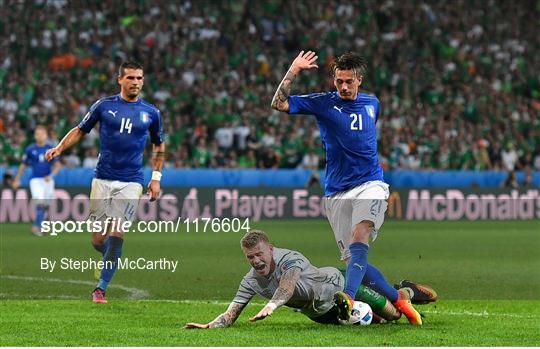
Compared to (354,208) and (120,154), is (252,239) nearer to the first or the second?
(354,208)

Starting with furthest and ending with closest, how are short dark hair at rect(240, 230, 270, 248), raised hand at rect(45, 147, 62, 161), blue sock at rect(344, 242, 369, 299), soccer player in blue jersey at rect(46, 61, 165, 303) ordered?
1. soccer player in blue jersey at rect(46, 61, 165, 303)
2. raised hand at rect(45, 147, 62, 161)
3. blue sock at rect(344, 242, 369, 299)
4. short dark hair at rect(240, 230, 270, 248)

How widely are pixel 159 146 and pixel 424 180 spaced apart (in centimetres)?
1882

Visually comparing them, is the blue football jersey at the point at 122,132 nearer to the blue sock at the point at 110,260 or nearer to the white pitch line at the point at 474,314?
the blue sock at the point at 110,260

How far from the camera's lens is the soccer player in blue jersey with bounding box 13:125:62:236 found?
2377 centimetres

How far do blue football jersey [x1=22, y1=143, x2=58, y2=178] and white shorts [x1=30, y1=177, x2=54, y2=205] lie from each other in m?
0.12

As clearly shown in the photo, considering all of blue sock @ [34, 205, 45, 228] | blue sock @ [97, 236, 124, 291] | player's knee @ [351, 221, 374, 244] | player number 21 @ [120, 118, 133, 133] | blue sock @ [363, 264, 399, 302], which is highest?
player number 21 @ [120, 118, 133, 133]

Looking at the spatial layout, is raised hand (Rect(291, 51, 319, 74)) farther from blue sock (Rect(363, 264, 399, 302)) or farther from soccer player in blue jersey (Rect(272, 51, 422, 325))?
blue sock (Rect(363, 264, 399, 302))

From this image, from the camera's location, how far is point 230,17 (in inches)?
1433

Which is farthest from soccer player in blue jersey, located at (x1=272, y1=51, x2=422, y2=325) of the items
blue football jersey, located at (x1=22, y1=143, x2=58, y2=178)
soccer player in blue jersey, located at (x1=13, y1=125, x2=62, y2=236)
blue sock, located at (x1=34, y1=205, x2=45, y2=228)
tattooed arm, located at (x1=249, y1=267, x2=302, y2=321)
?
blue sock, located at (x1=34, y1=205, x2=45, y2=228)

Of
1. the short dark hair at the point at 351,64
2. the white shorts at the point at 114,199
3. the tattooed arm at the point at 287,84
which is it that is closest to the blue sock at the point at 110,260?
the white shorts at the point at 114,199

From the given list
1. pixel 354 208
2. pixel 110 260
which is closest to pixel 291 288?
pixel 354 208

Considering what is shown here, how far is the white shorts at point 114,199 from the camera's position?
13125mm

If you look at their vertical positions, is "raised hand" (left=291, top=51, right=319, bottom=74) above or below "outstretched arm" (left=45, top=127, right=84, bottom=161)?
above

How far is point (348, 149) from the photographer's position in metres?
11.0
